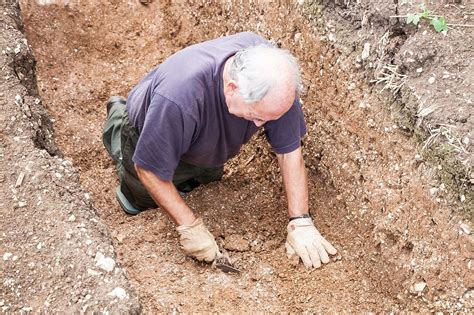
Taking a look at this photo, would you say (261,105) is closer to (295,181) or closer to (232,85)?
(232,85)

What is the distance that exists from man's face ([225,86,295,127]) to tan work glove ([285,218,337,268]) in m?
0.78

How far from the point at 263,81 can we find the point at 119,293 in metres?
1.07

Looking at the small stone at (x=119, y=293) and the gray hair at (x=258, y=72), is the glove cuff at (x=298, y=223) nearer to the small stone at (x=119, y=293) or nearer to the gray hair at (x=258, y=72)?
the gray hair at (x=258, y=72)

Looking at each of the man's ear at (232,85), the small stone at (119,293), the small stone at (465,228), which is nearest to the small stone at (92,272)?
the small stone at (119,293)

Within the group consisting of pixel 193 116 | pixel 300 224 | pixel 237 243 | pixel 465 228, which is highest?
pixel 193 116

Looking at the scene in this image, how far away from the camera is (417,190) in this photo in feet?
9.31

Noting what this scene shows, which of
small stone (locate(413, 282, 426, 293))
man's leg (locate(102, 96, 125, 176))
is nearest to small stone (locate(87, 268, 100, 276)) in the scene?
man's leg (locate(102, 96, 125, 176))

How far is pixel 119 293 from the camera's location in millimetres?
2295

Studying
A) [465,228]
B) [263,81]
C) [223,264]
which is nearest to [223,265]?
[223,264]

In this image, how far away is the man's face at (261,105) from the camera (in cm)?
256

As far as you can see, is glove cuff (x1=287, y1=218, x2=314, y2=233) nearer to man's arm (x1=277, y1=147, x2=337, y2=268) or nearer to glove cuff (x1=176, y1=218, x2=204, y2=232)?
man's arm (x1=277, y1=147, x2=337, y2=268)

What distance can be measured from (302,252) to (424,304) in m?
0.69

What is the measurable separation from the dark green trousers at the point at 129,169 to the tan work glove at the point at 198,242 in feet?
1.73

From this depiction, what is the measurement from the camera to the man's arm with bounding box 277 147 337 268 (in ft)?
10.3
